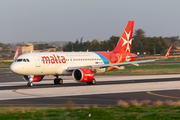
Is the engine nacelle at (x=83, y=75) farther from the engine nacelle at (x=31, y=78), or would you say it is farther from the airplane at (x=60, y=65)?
the engine nacelle at (x=31, y=78)

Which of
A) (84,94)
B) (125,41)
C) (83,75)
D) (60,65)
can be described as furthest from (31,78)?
(125,41)

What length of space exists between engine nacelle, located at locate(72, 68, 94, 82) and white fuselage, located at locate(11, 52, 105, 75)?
53.8 inches

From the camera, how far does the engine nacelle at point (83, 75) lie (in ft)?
111

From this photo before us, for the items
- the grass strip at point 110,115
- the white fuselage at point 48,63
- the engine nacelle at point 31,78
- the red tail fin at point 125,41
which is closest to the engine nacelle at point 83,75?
the white fuselage at point 48,63

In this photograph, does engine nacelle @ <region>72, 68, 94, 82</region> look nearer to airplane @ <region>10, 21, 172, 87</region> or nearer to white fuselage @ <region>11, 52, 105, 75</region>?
airplane @ <region>10, 21, 172, 87</region>

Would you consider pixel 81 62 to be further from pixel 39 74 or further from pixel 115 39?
pixel 115 39

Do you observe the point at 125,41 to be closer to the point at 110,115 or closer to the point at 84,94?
the point at 84,94

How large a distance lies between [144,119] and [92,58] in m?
26.5

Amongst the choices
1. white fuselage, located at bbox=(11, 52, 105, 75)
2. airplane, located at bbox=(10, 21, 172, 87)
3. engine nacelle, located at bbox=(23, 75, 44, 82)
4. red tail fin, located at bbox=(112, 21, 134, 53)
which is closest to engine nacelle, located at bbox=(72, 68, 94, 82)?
airplane, located at bbox=(10, 21, 172, 87)

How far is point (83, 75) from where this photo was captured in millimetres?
33688

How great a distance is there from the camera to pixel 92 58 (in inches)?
1563

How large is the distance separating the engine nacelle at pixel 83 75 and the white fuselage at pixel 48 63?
4.49 ft

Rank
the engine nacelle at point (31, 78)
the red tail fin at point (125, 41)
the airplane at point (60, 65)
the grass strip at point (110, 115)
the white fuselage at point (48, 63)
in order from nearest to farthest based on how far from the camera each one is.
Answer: the grass strip at point (110, 115) < the white fuselage at point (48, 63) < the airplane at point (60, 65) < the engine nacelle at point (31, 78) < the red tail fin at point (125, 41)

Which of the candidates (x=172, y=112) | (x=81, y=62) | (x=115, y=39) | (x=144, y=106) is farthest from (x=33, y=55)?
(x=115, y=39)
